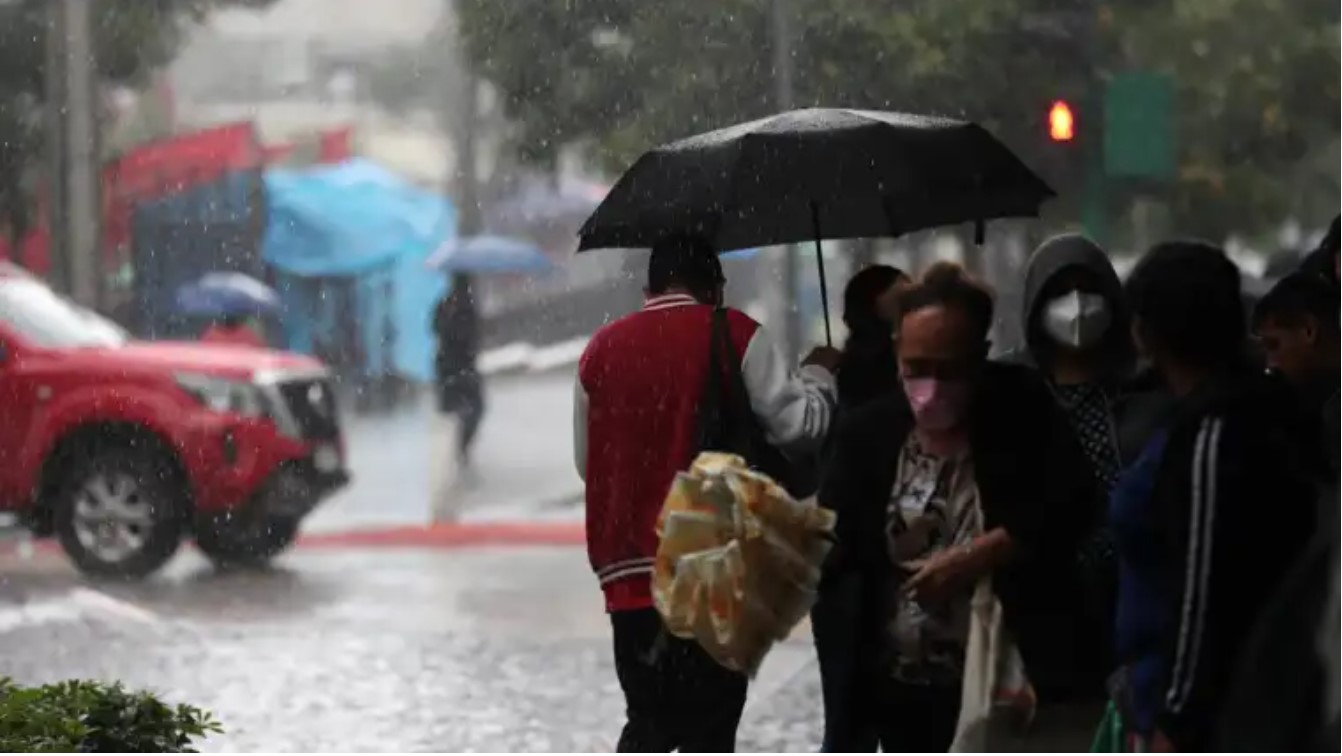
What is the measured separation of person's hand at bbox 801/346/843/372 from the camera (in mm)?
5515

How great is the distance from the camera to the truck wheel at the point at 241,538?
9.51 metres

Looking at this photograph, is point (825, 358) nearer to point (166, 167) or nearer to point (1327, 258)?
point (1327, 258)

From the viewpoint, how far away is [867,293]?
5383mm

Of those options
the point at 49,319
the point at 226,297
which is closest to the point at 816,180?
the point at 226,297

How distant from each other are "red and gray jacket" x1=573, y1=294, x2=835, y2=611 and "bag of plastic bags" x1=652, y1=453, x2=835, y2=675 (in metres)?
0.49

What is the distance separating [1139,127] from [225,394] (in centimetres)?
487

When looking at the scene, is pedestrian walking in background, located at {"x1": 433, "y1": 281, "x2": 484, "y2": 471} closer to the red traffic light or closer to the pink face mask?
the red traffic light

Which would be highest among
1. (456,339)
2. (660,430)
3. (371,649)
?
(456,339)

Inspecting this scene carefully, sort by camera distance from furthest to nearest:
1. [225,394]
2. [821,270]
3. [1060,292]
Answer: [225,394]
[821,270]
[1060,292]

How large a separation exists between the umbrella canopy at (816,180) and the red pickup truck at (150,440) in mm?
3854

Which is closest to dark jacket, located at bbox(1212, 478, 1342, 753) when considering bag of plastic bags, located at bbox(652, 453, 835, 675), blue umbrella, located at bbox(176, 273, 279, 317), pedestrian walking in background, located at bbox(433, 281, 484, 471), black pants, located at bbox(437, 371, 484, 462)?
bag of plastic bags, located at bbox(652, 453, 835, 675)

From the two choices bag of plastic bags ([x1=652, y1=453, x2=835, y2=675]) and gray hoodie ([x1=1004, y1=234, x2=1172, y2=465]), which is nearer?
gray hoodie ([x1=1004, y1=234, x2=1172, y2=465])

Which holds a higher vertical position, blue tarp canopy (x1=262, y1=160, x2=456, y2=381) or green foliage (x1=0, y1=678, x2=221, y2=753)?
blue tarp canopy (x1=262, y1=160, x2=456, y2=381)

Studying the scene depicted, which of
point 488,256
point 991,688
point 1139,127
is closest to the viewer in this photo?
point 991,688
